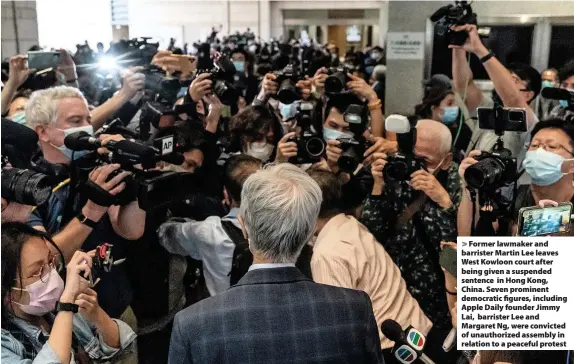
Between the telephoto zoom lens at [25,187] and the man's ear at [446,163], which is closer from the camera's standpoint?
the telephoto zoom lens at [25,187]

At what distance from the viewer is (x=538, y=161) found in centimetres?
191

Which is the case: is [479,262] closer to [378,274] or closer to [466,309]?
[466,309]

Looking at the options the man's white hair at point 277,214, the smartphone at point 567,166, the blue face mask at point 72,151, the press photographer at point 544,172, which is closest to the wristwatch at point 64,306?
the man's white hair at point 277,214

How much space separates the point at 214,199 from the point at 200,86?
0.65m

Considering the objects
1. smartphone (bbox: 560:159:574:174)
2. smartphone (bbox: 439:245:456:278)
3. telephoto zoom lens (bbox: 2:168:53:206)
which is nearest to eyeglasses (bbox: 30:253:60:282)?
telephoto zoom lens (bbox: 2:168:53:206)

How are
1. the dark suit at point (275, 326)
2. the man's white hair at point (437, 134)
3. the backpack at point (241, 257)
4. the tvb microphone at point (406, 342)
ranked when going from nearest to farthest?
the dark suit at point (275, 326)
the tvb microphone at point (406, 342)
the backpack at point (241, 257)
the man's white hair at point (437, 134)

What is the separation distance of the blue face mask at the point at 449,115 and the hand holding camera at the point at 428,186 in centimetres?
127

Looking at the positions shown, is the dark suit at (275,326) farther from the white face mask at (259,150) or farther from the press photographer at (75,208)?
the white face mask at (259,150)

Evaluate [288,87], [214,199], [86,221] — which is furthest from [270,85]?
[86,221]

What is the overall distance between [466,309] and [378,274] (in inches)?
12.9

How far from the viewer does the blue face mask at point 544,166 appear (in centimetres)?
189

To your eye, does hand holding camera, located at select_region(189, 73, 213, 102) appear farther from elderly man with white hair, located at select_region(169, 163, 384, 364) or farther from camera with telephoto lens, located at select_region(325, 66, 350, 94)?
elderly man with white hair, located at select_region(169, 163, 384, 364)

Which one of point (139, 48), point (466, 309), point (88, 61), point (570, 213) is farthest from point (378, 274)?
point (88, 61)

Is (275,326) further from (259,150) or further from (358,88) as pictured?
(358,88)
